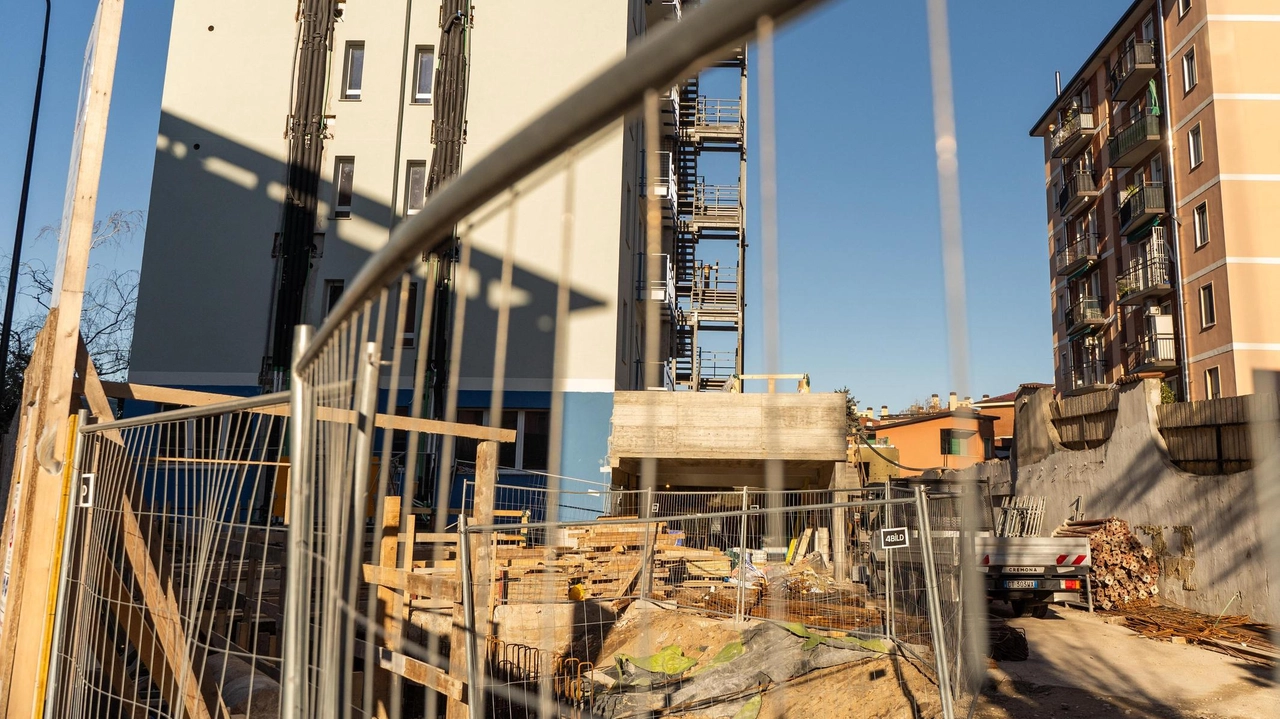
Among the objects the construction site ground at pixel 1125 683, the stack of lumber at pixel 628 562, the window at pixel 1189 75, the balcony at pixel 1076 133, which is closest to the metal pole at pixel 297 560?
the window at pixel 1189 75

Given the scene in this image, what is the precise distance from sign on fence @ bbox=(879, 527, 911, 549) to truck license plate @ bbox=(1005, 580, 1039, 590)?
7158 mm

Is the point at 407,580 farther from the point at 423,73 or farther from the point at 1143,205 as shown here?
the point at 1143,205

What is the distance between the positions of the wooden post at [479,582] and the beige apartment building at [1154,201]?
4063 mm

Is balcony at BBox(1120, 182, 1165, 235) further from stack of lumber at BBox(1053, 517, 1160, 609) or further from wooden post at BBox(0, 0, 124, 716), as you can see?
wooden post at BBox(0, 0, 124, 716)

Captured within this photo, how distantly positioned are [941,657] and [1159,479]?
32.6 feet

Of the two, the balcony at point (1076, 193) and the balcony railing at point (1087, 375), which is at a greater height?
the balcony at point (1076, 193)

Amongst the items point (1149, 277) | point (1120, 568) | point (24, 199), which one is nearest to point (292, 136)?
point (24, 199)

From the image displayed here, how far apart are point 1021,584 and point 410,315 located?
1216 centimetres

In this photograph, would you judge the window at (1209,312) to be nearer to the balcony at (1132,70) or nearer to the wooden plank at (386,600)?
the wooden plank at (386,600)

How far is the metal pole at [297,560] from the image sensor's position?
2.32 meters

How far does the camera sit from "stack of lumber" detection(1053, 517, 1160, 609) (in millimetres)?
13664

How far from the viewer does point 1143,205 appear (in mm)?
27000

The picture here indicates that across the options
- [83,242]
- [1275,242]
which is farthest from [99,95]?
[1275,242]

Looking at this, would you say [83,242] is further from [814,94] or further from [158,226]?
[158,226]
